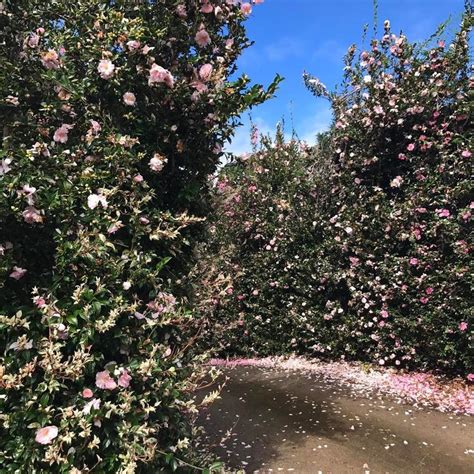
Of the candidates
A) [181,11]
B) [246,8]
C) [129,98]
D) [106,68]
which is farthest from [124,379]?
[246,8]

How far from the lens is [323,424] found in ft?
16.5

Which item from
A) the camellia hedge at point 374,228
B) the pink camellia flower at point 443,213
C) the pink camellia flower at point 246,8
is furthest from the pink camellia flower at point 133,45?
the pink camellia flower at point 443,213

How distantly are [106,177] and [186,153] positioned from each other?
2.03 feet

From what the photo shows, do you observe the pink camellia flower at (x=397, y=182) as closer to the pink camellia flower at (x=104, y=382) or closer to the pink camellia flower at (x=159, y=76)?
the pink camellia flower at (x=159, y=76)

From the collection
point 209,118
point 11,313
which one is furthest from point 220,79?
point 11,313

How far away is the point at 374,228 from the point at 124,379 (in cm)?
538

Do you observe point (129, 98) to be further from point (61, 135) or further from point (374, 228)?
point (374, 228)

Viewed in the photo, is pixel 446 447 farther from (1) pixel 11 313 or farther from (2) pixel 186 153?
(1) pixel 11 313

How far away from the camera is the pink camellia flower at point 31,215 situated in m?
2.27

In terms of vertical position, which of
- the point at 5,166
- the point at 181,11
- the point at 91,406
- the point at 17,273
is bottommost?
the point at 91,406

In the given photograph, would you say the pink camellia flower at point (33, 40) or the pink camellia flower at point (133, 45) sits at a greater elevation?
the pink camellia flower at point (33, 40)

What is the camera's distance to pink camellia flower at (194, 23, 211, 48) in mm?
2818

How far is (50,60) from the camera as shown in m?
2.61

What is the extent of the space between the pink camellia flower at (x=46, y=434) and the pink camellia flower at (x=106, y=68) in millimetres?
1923
